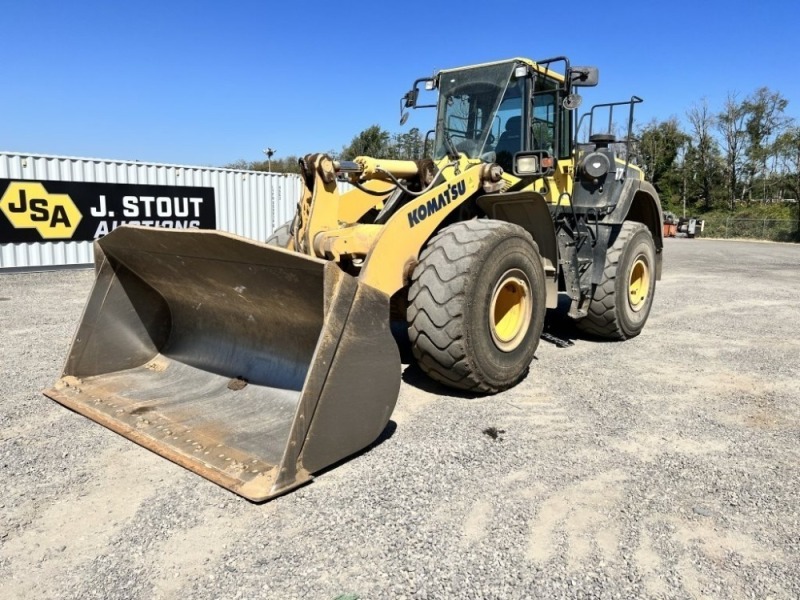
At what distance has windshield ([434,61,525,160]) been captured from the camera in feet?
18.1

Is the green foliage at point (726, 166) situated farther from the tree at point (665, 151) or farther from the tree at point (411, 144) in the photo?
the tree at point (411, 144)

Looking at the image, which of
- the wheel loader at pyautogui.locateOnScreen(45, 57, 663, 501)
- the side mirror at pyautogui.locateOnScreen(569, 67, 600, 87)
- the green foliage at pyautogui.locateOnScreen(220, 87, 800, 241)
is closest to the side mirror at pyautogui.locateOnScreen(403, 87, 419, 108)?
the wheel loader at pyautogui.locateOnScreen(45, 57, 663, 501)

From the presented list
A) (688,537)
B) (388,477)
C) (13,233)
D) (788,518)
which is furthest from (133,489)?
(13,233)

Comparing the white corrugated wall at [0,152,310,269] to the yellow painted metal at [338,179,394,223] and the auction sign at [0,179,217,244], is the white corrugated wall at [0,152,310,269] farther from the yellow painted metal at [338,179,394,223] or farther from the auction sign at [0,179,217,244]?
the yellow painted metal at [338,179,394,223]

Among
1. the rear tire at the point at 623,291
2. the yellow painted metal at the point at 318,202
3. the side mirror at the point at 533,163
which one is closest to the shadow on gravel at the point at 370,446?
the yellow painted metal at the point at 318,202

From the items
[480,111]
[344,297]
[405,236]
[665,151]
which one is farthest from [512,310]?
[665,151]

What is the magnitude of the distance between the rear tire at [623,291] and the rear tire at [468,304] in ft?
6.19

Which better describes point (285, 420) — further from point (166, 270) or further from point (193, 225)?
point (193, 225)

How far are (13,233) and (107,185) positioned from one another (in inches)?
79.4

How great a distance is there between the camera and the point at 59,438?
11.8ft

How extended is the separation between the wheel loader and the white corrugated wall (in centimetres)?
881

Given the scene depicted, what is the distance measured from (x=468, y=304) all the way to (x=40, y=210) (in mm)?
11368

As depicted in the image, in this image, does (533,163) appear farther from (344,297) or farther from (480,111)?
(344,297)

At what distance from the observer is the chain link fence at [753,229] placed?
115ft
